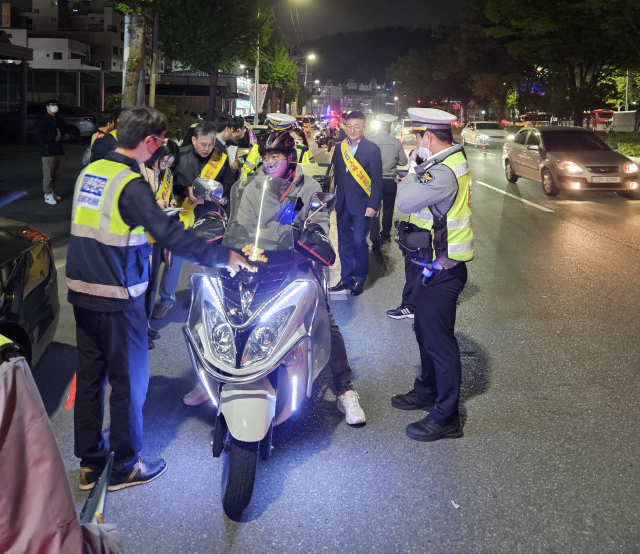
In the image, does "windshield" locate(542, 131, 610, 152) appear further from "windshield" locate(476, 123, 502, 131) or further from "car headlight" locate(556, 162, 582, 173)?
"windshield" locate(476, 123, 502, 131)

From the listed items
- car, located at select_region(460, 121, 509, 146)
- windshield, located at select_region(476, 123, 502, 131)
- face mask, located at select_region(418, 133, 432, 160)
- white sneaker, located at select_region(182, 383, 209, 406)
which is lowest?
white sneaker, located at select_region(182, 383, 209, 406)

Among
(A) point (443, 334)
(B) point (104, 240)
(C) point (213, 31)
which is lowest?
(A) point (443, 334)

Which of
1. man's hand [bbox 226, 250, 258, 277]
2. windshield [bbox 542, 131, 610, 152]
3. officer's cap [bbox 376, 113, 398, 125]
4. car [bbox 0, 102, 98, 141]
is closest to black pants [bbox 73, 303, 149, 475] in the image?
man's hand [bbox 226, 250, 258, 277]

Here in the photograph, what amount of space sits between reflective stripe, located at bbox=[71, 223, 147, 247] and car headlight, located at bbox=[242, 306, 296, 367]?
2.41 feet

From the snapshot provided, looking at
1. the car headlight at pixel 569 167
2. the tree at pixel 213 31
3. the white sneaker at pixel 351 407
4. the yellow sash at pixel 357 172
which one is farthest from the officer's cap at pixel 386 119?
the tree at pixel 213 31

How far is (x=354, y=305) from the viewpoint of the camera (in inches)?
292

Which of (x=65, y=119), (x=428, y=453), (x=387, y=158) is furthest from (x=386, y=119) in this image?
(x=65, y=119)

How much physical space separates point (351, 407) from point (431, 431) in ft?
1.79

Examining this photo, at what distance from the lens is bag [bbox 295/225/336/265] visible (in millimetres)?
4090

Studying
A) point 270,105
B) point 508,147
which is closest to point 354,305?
point 508,147

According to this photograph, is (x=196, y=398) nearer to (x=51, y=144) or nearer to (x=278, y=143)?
(x=278, y=143)

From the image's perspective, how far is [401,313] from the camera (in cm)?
696

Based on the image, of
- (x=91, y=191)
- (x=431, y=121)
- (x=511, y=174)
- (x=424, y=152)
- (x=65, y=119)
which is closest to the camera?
(x=91, y=191)

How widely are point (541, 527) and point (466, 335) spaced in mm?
3177
